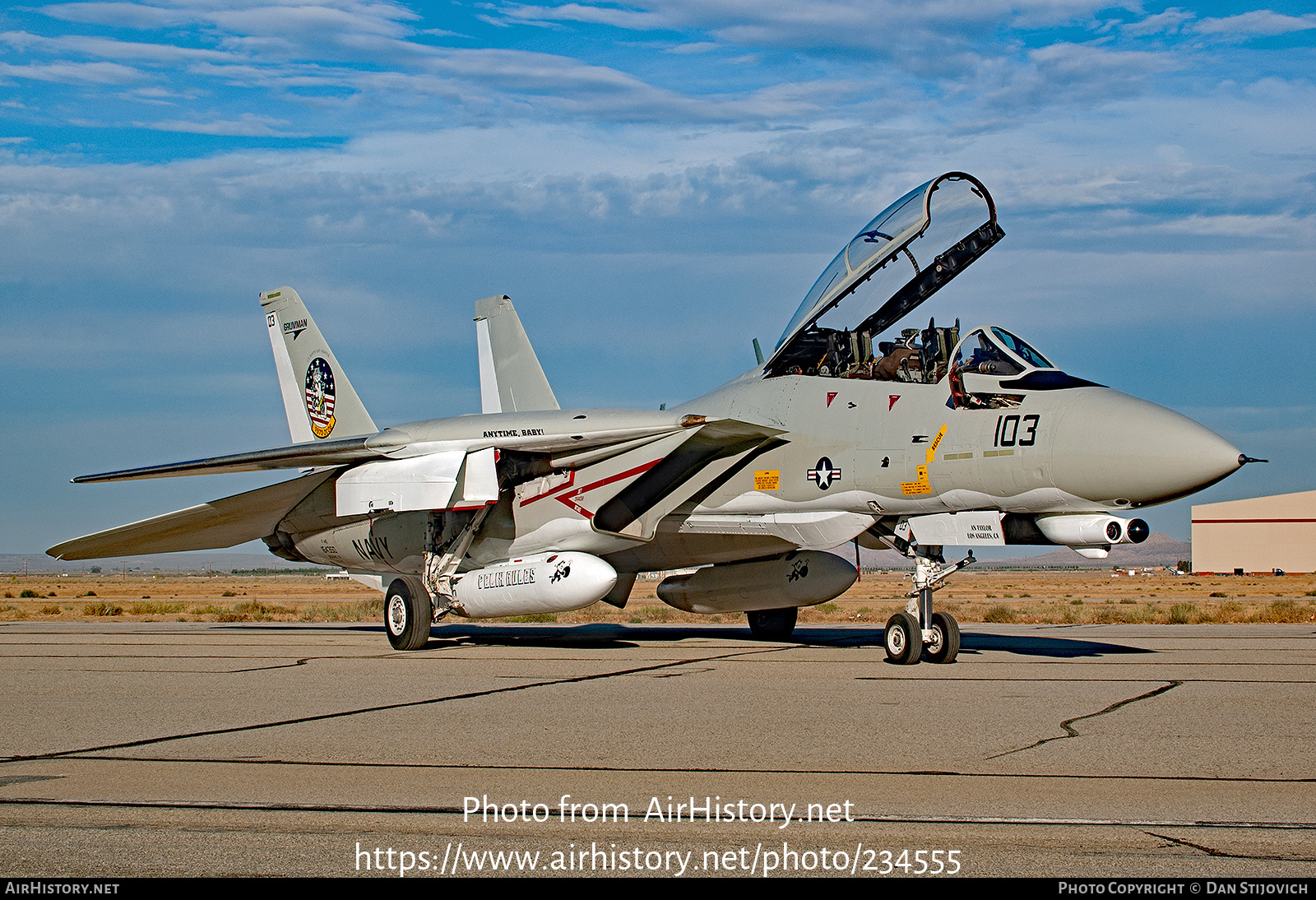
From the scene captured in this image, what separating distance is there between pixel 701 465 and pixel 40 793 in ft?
29.2

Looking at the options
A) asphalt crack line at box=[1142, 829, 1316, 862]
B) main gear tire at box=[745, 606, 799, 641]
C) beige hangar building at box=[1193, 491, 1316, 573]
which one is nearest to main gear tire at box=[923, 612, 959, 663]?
main gear tire at box=[745, 606, 799, 641]

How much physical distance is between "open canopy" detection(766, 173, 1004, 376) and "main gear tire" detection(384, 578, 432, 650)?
5600mm

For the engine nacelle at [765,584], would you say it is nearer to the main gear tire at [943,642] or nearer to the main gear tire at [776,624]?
the main gear tire at [776,624]

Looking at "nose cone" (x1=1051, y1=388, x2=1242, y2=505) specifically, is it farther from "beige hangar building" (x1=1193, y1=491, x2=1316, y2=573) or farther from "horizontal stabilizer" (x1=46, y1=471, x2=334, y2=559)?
"beige hangar building" (x1=1193, y1=491, x2=1316, y2=573)

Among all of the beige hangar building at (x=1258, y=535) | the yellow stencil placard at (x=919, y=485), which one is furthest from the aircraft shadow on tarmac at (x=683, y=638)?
the beige hangar building at (x=1258, y=535)

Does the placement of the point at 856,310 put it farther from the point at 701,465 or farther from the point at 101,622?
the point at 101,622

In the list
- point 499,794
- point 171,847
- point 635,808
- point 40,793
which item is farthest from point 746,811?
point 40,793

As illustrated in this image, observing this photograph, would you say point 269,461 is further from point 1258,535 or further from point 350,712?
point 1258,535

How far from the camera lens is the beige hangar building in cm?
7112

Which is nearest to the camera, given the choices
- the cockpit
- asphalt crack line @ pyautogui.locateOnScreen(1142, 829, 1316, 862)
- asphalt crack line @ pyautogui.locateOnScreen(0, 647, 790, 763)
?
asphalt crack line @ pyautogui.locateOnScreen(1142, 829, 1316, 862)

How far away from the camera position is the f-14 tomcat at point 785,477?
1019 centimetres

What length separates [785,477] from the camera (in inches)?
488

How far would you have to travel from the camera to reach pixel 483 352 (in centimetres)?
1975

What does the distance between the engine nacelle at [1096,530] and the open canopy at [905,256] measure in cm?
297
